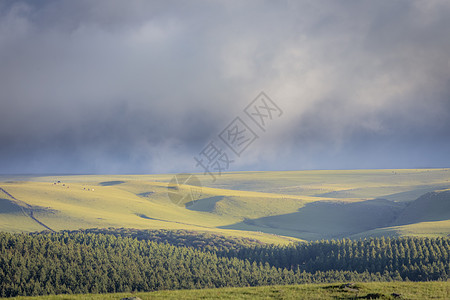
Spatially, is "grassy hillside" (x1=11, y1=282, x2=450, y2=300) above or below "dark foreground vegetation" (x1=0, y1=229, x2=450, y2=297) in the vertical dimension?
above

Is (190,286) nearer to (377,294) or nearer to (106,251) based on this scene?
(106,251)

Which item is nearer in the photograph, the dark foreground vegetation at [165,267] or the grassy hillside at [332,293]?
the grassy hillside at [332,293]

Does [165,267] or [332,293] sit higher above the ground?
[332,293]

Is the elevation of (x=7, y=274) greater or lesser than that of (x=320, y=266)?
greater

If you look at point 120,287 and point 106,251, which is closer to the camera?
point 120,287

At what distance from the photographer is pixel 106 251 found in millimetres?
184250

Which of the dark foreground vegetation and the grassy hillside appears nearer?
the grassy hillside

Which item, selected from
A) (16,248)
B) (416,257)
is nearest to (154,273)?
(16,248)

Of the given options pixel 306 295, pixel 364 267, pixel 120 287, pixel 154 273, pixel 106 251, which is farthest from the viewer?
pixel 106 251

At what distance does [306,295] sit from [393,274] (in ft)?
369

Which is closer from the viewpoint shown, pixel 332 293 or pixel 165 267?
pixel 332 293

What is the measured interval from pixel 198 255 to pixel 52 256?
6248 centimetres

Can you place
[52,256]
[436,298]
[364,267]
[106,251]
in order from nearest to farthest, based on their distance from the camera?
[436,298] → [52,256] → [364,267] → [106,251]

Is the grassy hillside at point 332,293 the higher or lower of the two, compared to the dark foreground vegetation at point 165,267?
higher
